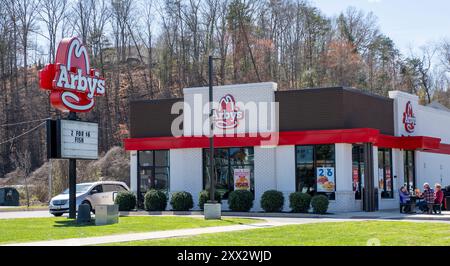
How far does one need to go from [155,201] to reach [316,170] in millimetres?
7998

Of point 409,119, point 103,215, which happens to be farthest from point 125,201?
point 409,119

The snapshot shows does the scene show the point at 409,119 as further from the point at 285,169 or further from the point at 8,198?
the point at 8,198

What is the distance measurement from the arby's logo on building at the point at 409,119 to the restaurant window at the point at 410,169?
1324 mm

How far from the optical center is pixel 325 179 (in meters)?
32.8

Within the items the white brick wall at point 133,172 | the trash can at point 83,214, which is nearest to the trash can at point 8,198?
the white brick wall at point 133,172

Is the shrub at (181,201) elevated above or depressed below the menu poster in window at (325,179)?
below

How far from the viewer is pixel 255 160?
34375 millimetres

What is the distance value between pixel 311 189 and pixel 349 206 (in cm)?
194

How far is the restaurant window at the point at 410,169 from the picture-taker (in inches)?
1521

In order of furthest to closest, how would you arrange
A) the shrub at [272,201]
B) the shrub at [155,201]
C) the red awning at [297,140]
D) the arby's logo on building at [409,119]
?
the arby's logo on building at [409,119] → the shrub at [155,201] → the shrub at [272,201] → the red awning at [297,140]

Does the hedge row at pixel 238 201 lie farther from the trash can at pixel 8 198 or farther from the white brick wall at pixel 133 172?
the trash can at pixel 8 198

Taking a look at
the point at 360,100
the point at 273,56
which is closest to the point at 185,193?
the point at 360,100

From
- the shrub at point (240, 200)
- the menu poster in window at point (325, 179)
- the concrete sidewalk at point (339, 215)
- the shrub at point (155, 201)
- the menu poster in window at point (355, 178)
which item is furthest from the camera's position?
the shrub at point (155, 201)

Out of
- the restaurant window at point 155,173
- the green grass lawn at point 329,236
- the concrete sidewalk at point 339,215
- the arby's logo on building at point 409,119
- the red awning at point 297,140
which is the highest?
the arby's logo on building at point 409,119
